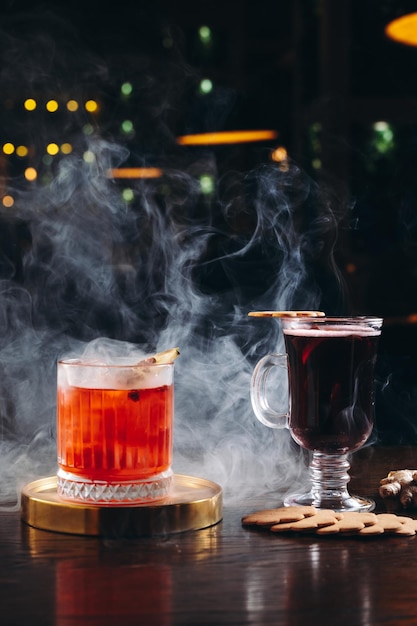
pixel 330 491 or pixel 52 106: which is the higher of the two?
pixel 52 106

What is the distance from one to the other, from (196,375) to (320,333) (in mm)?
613

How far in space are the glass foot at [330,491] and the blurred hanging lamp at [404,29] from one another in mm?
2020

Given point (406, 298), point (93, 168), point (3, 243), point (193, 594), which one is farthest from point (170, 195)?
point (193, 594)

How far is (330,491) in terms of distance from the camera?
139 cm

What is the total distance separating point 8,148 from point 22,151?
89mm

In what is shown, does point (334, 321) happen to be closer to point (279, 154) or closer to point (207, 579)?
point (207, 579)

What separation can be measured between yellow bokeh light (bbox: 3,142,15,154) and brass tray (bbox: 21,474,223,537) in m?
4.75

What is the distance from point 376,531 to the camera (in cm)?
122

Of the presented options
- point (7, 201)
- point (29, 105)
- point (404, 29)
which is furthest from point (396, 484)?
point (29, 105)

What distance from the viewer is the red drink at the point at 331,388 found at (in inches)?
55.5

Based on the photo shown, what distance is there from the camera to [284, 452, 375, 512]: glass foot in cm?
137

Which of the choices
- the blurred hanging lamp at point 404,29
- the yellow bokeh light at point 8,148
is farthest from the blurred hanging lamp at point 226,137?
the blurred hanging lamp at point 404,29

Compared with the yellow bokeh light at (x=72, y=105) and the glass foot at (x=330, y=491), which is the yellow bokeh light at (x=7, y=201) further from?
the glass foot at (x=330, y=491)

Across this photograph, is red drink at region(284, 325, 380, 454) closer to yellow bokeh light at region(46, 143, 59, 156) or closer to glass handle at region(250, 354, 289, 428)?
glass handle at region(250, 354, 289, 428)
